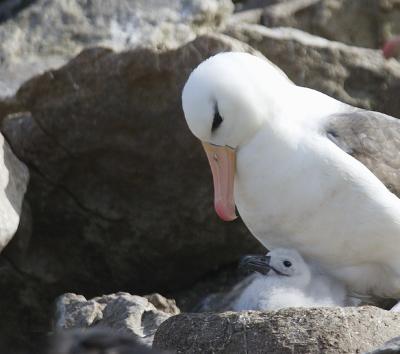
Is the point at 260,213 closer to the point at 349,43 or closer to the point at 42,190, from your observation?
the point at 42,190

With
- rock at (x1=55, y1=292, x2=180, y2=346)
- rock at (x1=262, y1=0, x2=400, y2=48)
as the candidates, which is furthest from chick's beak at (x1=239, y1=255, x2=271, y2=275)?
rock at (x1=262, y1=0, x2=400, y2=48)

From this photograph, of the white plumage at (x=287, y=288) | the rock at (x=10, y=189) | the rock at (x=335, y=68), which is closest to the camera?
the white plumage at (x=287, y=288)

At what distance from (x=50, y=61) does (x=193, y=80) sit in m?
2.91

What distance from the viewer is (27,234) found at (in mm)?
9508

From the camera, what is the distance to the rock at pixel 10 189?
8.41m

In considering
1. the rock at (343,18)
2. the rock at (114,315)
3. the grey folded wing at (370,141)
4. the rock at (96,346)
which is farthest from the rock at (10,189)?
the rock at (96,346)

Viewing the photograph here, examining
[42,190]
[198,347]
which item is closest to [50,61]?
[42,190]

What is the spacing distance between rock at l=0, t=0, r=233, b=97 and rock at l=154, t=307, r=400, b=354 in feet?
13.4

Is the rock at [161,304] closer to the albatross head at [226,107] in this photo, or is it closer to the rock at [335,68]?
the albatross head at [226,107]

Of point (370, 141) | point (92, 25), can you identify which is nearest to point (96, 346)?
point (370, 141)

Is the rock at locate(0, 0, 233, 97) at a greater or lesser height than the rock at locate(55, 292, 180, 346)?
greater

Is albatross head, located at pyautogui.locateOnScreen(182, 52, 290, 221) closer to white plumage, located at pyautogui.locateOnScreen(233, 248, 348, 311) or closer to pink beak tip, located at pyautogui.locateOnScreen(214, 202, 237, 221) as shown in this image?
pink beak tip, located at pyautogui.locateOnScreen(214, 202, 237, 221)

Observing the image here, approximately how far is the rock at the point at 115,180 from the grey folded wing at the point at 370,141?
48.2 inches

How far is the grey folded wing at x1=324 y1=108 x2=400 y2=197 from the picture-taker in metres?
8.12
